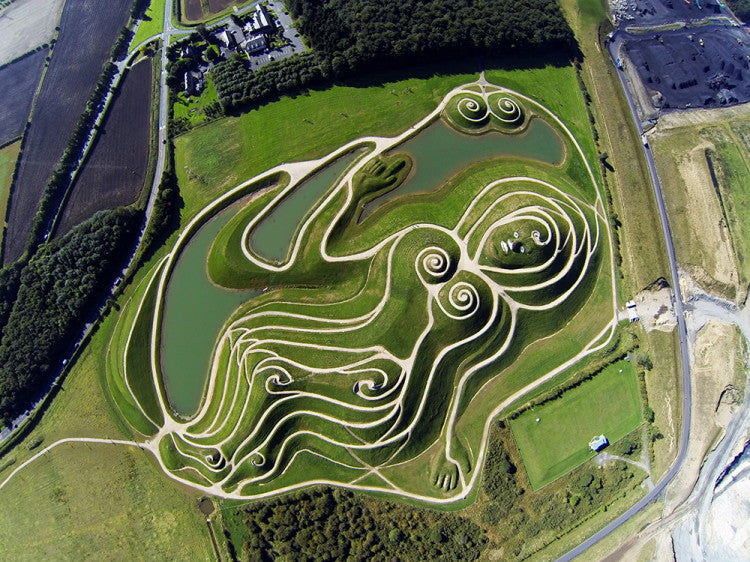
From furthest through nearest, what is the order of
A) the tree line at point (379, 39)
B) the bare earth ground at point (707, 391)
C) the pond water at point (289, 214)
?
the tree line at point (379, 39) → the pond water at point (289, 214) → the bare earth ground at point (707, 391)

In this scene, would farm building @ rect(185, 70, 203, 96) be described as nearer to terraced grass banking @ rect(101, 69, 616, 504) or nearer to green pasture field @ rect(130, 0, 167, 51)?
terraced grass banking @ rect(101, 69, 616, 504)

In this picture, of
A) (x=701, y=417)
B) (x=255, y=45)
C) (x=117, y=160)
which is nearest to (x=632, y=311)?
(x=701, y=417)

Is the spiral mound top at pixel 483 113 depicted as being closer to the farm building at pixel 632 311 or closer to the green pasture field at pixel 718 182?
the green pasture field at pixel 718 182

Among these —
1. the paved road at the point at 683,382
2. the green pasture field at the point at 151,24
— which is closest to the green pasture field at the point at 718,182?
the paved road at the point at 683,382

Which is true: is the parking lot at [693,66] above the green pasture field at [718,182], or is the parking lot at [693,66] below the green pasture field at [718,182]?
above

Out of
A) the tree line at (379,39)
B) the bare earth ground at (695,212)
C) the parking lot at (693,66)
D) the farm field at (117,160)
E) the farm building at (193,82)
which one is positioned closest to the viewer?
the bare earth ground at (695,212)

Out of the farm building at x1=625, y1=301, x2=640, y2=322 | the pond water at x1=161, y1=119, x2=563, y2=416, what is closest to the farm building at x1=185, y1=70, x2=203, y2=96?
the pond water at x1=161, y1=119, x2=563, y2=416

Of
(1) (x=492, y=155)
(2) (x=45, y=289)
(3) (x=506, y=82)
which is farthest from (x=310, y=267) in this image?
(3) (x=506, y=82)

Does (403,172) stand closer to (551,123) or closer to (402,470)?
(551,123)
